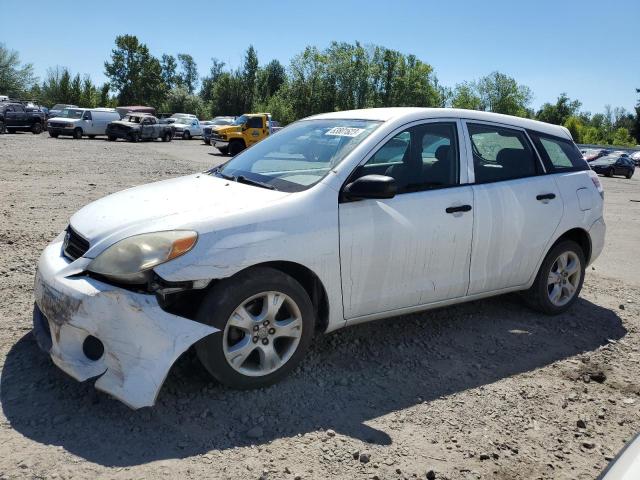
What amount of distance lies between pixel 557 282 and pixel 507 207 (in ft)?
3.62

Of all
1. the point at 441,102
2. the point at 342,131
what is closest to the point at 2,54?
the point at 441,102

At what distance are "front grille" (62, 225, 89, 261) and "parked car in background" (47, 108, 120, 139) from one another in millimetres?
32426

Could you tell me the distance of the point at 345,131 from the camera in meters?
4.03

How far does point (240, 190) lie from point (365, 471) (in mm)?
1854

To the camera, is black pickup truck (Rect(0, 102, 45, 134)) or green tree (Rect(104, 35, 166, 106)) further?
green tree (Rect(104, 35, 166, 106))

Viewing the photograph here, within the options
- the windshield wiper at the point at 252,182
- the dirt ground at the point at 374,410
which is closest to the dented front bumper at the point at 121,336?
the dirt ground at the point at 374,410

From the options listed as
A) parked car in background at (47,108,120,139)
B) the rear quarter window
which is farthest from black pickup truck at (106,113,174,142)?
the rear quarter window

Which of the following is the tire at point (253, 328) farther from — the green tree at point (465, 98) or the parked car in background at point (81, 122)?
the green tree at point (465, 98)

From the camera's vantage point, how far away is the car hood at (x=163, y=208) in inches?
123

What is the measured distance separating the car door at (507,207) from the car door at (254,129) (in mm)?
23221

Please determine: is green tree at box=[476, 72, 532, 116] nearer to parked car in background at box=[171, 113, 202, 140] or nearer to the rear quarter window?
parked car in background at box=[171, 113, 202, 140]

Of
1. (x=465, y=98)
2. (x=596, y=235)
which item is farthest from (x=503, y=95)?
(x=596, y=235)

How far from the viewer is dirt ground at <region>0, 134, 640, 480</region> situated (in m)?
2.73

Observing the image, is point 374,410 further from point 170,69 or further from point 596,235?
point 170,69
